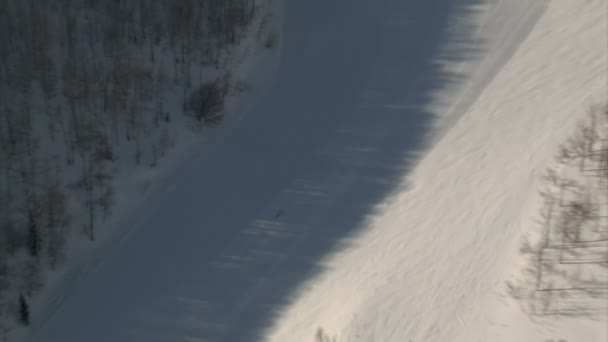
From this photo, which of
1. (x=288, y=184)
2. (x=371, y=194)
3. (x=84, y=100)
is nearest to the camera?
(x=371, y=194)

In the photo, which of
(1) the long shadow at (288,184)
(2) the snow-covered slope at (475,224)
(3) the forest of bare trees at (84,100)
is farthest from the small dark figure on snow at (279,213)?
(3) the forest of bare trees at (84,100)

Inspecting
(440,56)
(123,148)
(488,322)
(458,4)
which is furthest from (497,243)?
(123,148)

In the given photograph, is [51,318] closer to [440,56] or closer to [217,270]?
[217,270]

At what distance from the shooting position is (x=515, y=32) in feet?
63.0

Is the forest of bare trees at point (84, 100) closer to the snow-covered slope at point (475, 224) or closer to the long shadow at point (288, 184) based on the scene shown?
the long shadow at point (288, 184)

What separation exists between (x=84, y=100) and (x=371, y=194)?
8.08 m

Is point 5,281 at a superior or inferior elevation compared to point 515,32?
inferior

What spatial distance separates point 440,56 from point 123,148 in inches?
366

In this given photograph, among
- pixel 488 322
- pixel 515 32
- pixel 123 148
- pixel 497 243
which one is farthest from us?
pixel 515 32

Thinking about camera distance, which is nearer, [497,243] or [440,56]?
[497,243]

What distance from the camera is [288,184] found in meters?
17.9

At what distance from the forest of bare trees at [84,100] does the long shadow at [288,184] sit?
4.31 ft

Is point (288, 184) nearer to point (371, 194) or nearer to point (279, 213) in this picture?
point (279, 213)

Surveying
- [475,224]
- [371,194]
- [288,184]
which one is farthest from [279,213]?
[475,224]
